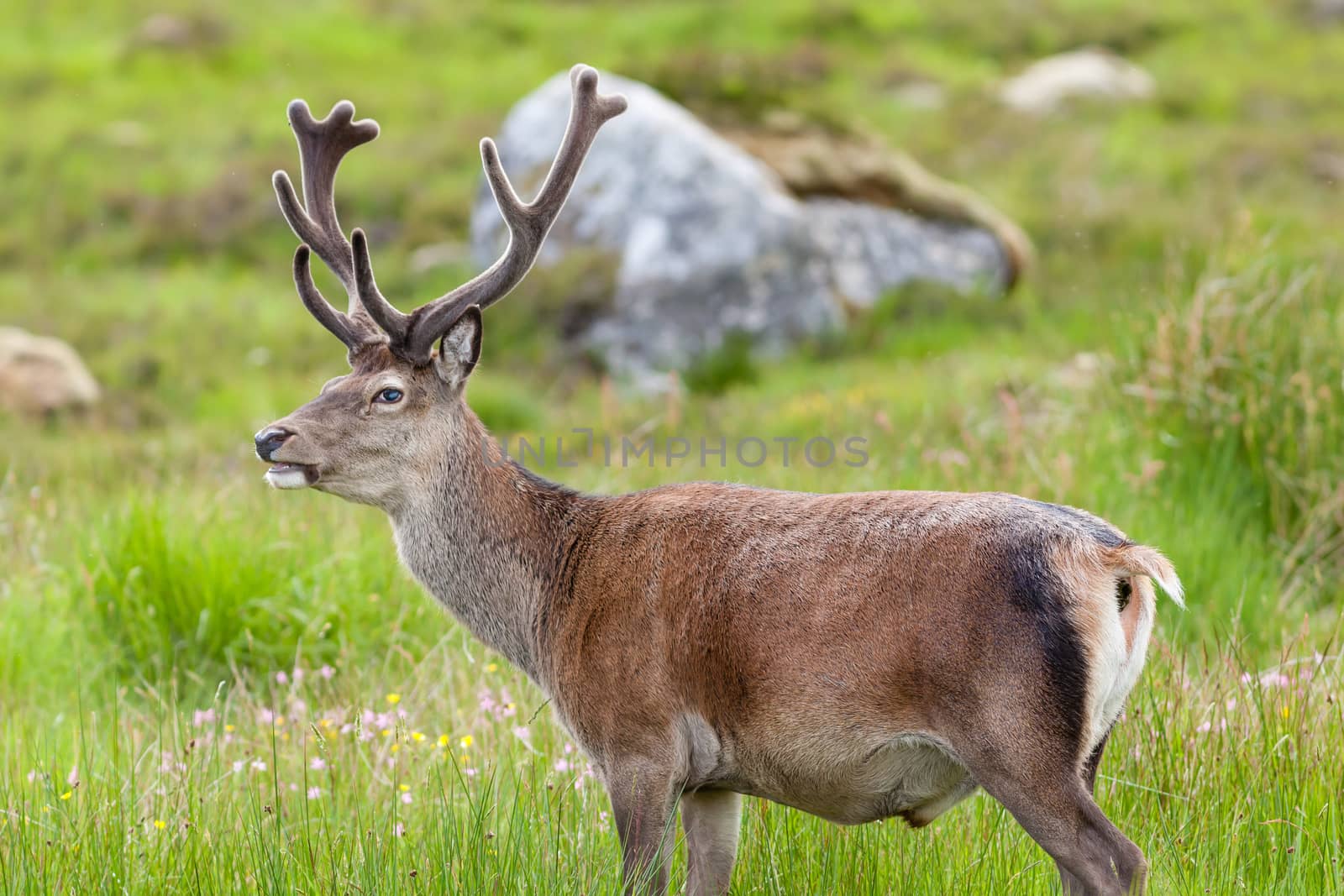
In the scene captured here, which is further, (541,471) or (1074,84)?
(1074,84)

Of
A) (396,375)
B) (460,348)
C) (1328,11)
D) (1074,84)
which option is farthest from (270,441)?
(1328,11)

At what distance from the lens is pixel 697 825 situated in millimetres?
4297

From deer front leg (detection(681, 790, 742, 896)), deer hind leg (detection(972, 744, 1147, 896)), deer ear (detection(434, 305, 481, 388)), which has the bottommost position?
deer front leg (detection(681, 790, 742, 896))

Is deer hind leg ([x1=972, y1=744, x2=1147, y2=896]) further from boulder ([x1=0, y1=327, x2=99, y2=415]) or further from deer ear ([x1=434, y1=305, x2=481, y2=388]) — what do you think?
boulder ([x1=0, y1=327, x2=99, y2=415])

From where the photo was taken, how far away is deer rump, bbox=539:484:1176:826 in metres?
3.38

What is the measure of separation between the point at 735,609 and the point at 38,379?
32.3ft

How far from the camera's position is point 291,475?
4.28m

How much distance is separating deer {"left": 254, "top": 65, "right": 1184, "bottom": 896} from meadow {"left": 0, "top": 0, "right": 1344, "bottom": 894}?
36 cm

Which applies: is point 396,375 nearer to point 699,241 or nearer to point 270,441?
point 270,441

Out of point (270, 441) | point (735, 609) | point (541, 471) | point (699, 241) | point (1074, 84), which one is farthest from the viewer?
point (1074, 84)

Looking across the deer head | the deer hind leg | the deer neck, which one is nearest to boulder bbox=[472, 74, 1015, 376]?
the deer head

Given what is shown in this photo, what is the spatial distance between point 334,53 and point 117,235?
289 inches

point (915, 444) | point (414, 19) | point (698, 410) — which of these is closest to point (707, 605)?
point (915, 444)

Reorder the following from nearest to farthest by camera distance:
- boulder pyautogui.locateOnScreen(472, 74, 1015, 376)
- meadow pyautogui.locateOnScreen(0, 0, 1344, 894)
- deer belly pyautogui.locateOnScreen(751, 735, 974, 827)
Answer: deer belly pyautogui.locateOnScreen(751, 735, 974, 827) < meadow pyautogui.locateOnScreen(0, 0, 1344, 894) < boulder pyautogui.locateOnScreen(472, 74, 1015, 376)
